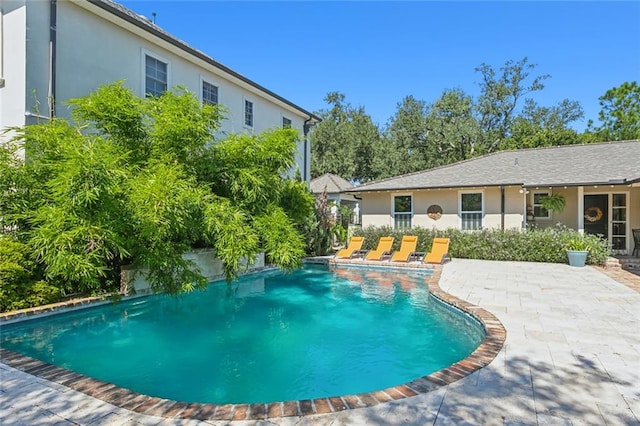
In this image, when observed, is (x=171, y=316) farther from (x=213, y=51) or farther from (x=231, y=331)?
(x=213, y=51)

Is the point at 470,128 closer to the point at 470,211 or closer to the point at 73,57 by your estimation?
the point at 470,211

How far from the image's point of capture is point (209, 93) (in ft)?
50.5

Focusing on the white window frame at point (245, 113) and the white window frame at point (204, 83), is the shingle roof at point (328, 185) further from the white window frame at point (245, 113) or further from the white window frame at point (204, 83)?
the white window frame at point (204, 83)

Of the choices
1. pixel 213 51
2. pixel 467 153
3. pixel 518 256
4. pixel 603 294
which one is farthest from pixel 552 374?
pixel 467 153

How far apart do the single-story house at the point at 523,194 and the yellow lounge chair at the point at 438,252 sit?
230 centimetres

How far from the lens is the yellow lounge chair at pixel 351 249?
55.6 feet

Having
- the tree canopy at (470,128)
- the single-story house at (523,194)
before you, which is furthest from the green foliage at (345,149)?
the single-story house at (523,194)

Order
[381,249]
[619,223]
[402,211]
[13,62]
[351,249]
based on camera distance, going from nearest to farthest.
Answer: [13,62]
[619,223]
[381,249]
[351,249]
[402,211]

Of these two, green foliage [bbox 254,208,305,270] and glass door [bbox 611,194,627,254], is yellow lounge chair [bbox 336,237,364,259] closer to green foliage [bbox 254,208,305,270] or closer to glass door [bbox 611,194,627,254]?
green foliage [bbox 254,208,305,270]

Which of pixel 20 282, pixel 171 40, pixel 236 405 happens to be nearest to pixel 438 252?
pixel 236 405

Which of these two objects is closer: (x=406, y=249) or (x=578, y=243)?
(x=578, y=243)

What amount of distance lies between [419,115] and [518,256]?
86.8 ft

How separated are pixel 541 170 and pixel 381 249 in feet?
28.9

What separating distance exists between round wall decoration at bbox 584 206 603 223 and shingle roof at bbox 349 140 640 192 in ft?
6.25
